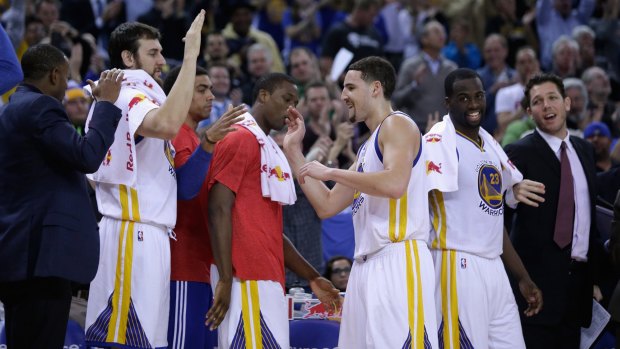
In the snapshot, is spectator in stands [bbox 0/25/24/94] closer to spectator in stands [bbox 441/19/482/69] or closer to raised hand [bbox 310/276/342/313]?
raised hand [bbox 310/276/342/313]

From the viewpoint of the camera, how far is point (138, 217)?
6.09 metres

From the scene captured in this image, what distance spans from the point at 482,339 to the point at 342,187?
1.34m

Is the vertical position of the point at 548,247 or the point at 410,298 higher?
the point at 548,247

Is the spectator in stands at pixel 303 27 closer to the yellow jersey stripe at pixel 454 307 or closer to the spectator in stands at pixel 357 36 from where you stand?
the spectator in stands at pixel 357 36

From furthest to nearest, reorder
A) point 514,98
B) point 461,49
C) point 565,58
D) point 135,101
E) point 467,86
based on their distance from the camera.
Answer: point 461,49 < point 565,58 < point 514,98 < point 467,86 < point 135,101

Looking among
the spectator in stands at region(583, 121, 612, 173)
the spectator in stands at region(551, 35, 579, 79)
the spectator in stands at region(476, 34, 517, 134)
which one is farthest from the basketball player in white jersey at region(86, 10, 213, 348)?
the spectator in stands at region(551, 35, 579, 79)

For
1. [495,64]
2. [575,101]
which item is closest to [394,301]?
[575,101]

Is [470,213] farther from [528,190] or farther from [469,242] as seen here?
[528,190]

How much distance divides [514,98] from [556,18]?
12.4 feet

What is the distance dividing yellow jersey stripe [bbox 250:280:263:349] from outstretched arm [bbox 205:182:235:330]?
15 centimetres

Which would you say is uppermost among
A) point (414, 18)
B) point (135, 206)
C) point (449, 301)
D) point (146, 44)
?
point (414, 18)

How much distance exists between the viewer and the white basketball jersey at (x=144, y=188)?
6.09m

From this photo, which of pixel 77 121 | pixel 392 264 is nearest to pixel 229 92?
pixel 77 121

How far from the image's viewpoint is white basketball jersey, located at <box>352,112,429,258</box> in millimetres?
6062
